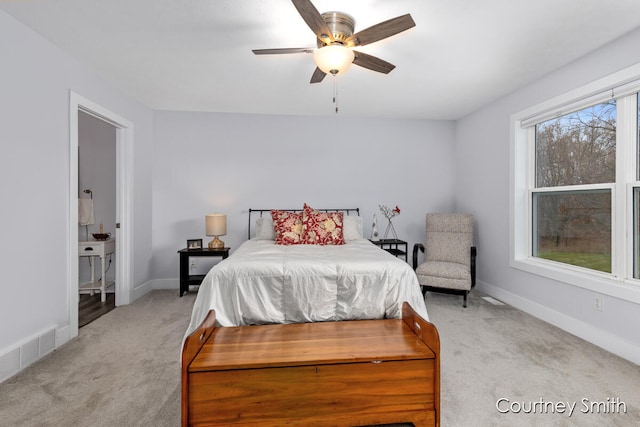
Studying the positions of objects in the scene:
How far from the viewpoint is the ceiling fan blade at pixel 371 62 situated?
2.25 metres

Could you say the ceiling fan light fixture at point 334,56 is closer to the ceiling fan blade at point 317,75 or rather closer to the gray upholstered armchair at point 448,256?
the ceiling fan blade at point 317,75

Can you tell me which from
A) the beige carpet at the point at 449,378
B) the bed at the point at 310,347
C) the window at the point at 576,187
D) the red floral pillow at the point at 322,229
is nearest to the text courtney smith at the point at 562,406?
the beige carpet at the point at 449,378

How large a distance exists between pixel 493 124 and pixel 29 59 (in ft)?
15.5

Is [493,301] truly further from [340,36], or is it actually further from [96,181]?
[96,181]

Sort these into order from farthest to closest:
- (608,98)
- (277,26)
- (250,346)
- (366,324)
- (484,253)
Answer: (484,253) → (608,98) → (277,26) → (366,324) → (250,346)

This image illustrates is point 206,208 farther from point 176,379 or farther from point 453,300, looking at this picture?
point 453,300

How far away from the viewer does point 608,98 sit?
2.48m

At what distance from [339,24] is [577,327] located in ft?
10.7

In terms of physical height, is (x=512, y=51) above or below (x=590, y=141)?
above

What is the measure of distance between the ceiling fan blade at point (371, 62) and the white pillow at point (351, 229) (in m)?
1.92

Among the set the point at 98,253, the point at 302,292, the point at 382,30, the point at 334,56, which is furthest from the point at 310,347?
the point at 98,253

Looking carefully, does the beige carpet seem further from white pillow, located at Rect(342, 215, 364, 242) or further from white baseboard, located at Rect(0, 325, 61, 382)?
white pillow, located at Rect(342, 215, 364, 242)

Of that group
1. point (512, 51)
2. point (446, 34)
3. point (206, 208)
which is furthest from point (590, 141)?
point (206, 208)

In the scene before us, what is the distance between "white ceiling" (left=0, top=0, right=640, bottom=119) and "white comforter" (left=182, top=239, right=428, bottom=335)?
1768mm
